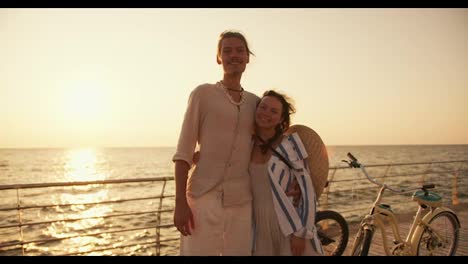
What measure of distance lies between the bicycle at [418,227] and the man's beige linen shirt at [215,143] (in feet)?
6.19

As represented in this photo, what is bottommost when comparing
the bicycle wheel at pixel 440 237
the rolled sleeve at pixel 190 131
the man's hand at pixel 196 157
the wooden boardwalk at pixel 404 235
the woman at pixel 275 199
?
the wooden boardwalk at pixel 404 235

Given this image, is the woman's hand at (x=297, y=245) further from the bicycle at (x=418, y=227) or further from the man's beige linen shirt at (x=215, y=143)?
the bicycle at (x=418, y=227)

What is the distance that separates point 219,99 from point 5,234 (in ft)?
45.9

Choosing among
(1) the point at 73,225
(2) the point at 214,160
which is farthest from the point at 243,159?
(1) the point at 73,225

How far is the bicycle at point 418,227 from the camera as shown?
3.51 metres

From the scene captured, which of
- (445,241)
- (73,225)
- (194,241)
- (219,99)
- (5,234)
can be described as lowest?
(73,225)

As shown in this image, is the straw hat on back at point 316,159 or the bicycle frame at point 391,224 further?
the bicycle frame at point 391,224

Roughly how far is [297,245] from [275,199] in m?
0.32

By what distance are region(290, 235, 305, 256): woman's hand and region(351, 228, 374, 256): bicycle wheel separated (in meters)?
1.54

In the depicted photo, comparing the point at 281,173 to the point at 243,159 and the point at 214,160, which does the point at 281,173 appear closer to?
the point at 243,159

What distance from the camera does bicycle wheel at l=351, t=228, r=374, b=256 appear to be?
340 cm

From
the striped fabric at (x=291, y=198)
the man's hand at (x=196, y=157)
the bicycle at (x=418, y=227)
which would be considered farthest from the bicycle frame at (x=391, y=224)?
the man's hand at (x=196, y=157)
